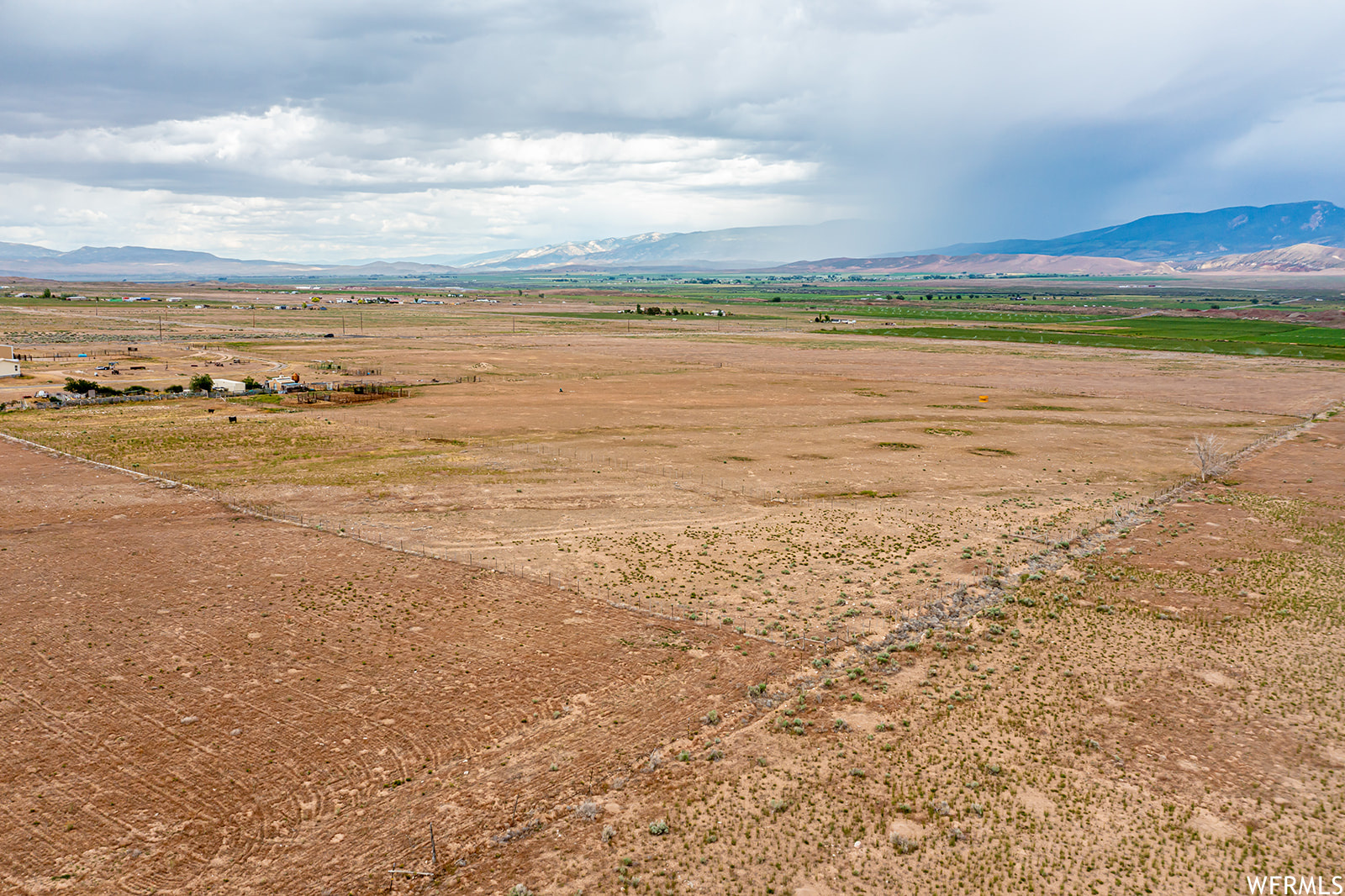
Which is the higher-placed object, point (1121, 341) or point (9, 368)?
point (1121, 341)

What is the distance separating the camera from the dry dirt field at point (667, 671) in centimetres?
1612

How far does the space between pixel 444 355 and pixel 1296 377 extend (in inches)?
4551

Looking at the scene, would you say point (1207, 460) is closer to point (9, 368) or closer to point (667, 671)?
point (667, 671)

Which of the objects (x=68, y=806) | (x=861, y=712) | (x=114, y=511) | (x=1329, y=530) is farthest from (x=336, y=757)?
(x=1329, y=530)

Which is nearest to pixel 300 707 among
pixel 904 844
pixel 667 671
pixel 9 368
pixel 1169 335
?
pixel 667 671

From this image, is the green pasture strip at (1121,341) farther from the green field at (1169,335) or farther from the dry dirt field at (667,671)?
the dry dirt field at (667,671)

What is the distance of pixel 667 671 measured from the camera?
2347 centimetres

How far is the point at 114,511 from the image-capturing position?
38156 mm

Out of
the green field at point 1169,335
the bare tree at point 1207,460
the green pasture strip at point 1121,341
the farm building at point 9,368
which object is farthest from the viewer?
the green field at point 1169,335

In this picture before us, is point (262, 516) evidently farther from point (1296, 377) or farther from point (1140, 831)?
point (1296, 377)

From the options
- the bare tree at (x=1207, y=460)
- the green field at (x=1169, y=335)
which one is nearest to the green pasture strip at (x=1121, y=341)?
the green field at (x=1169, y=335)

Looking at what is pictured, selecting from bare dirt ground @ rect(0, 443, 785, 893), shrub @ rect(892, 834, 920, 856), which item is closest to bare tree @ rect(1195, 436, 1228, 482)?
bare dirt ground @ rect(0, 443, 785, 893)

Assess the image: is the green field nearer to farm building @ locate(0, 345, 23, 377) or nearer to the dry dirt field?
the dry dirt field

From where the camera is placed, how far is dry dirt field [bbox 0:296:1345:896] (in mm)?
16125
